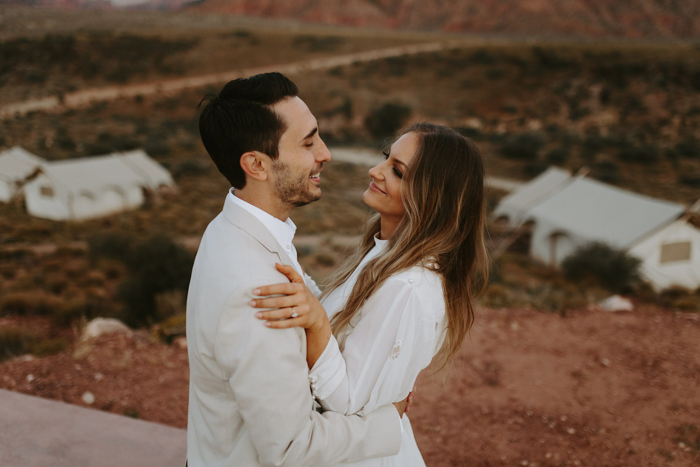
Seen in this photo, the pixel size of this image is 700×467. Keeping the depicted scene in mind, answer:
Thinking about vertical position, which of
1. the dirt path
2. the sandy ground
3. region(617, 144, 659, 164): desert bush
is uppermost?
the sandy ground

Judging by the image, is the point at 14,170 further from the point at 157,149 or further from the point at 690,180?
the point at 690,180

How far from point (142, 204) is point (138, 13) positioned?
7393cm

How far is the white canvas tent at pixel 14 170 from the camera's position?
18453 mm

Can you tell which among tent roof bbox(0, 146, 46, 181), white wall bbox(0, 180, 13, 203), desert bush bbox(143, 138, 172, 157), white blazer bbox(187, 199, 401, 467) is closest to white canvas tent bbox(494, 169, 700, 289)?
white blazer bbox(187, 199, 401, 467)

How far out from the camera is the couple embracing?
135 cm

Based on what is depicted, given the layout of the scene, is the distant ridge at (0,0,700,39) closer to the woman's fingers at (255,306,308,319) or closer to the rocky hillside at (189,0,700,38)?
the rocky hillside at (189,0,700,38)

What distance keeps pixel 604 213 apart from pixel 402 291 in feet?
48.0

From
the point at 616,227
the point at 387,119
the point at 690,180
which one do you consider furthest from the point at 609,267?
the point at 387,119

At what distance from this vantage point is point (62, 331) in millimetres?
8367

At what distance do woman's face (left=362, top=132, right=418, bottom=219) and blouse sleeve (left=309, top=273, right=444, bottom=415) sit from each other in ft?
1.65

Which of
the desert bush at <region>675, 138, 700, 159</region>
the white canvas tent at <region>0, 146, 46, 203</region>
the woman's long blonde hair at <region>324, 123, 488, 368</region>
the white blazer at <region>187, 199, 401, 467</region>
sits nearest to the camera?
the white blazer at <region>187, 199, 401, 467</region>

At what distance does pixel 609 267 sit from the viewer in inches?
504

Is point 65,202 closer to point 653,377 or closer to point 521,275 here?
point 521,275

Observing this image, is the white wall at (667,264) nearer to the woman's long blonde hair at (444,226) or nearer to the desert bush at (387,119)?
the woman's long blonde hair at (444,226)
